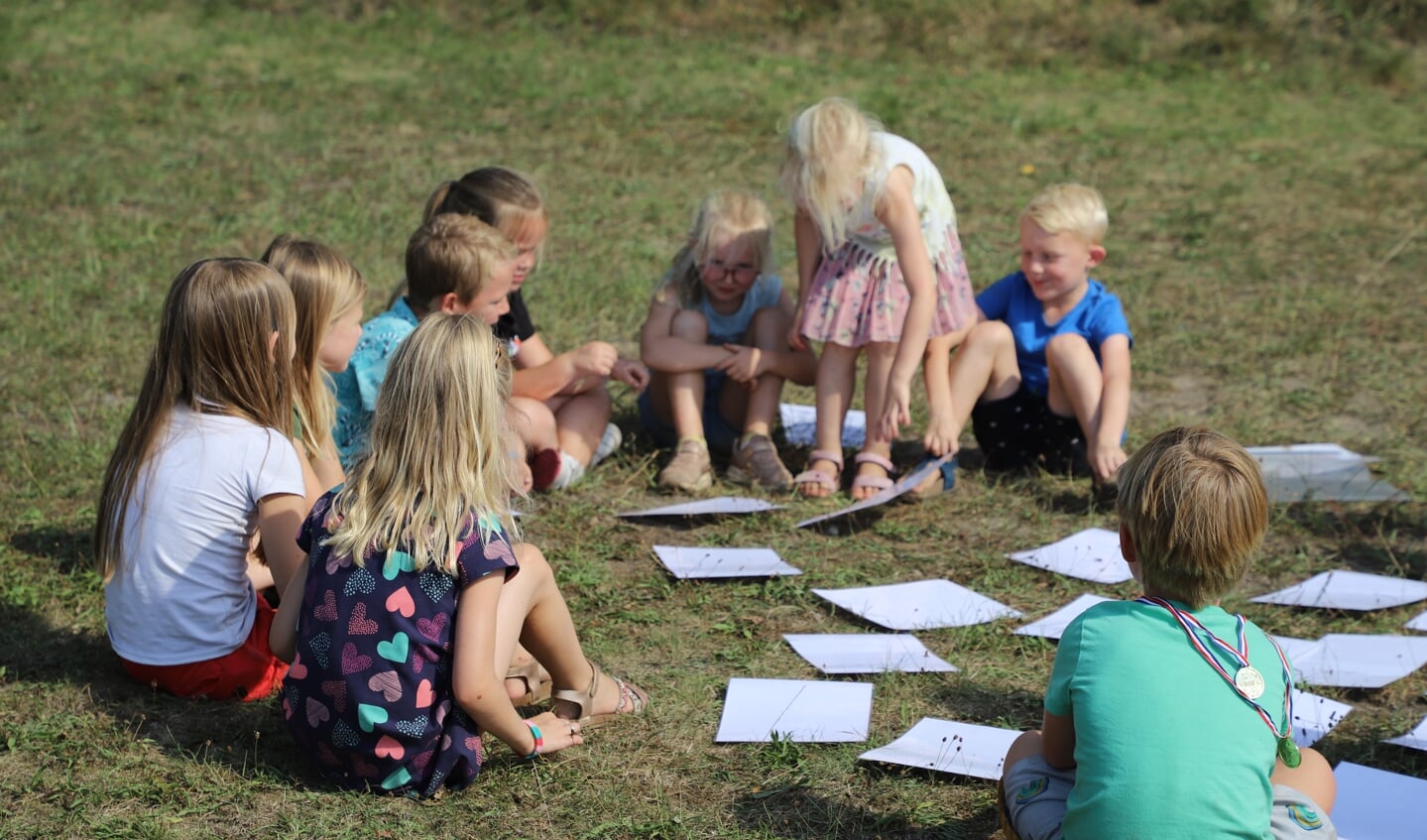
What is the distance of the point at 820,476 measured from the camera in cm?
429

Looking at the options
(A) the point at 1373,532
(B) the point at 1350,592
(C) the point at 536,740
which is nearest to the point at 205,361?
(C) the point at 536,740

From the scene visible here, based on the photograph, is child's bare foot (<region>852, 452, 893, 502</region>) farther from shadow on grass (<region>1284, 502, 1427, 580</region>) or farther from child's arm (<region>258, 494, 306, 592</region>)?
child's arm (<region>258, 494, 306, 592</region>)

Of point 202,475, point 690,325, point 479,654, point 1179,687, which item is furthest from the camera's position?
point 690,325

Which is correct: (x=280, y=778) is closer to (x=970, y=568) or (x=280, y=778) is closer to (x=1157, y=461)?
(x=1157, y=461)

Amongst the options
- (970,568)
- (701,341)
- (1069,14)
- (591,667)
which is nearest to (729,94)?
(1069,14)

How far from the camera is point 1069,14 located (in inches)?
488

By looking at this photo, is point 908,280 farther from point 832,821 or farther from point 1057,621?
point 832,821

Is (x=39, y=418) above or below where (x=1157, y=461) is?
below

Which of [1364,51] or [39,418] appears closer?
[39,418]

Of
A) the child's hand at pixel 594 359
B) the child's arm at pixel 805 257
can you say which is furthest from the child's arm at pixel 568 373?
the child's arm at pixel 805 257

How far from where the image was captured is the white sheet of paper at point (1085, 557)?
3711 millimetres

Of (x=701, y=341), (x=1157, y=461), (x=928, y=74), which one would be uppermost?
(x=928, y=74)

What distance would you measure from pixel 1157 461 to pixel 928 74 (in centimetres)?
960

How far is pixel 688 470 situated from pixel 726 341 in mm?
510
